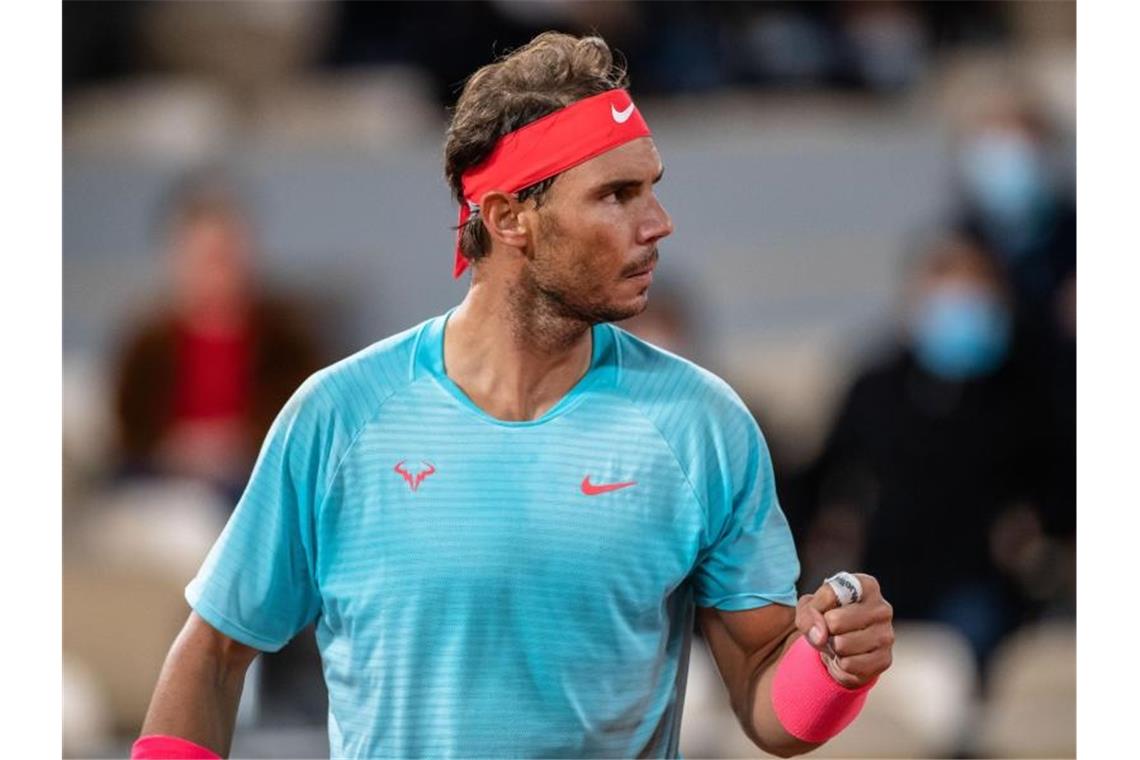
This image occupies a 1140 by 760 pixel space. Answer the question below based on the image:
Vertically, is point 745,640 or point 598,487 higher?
point 598,487

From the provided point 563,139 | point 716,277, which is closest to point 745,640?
point 563,139

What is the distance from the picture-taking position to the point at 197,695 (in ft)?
9.11

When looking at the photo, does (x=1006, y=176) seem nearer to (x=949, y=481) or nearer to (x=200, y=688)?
(x=949, y=481)

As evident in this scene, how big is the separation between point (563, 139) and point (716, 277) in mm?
3634

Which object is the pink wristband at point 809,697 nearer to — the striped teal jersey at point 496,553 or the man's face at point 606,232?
the striped teal jersey at point 496,553

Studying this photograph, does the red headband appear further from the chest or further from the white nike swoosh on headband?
the chest

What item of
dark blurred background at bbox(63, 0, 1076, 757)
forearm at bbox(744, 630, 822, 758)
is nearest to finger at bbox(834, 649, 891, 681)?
forearm at bbox(744, 630, 822, 758)

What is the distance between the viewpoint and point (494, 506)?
2762mm

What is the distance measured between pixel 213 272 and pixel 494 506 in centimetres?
323

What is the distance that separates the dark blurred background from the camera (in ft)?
17.4

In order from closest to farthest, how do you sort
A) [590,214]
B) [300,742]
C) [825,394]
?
[590,214] → [300,742] → [825,394]

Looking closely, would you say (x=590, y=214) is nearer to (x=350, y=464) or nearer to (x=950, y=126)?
(x=350, y=464)

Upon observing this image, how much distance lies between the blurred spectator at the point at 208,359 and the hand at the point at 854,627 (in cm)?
312

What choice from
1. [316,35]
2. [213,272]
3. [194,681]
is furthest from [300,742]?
[316,35]
